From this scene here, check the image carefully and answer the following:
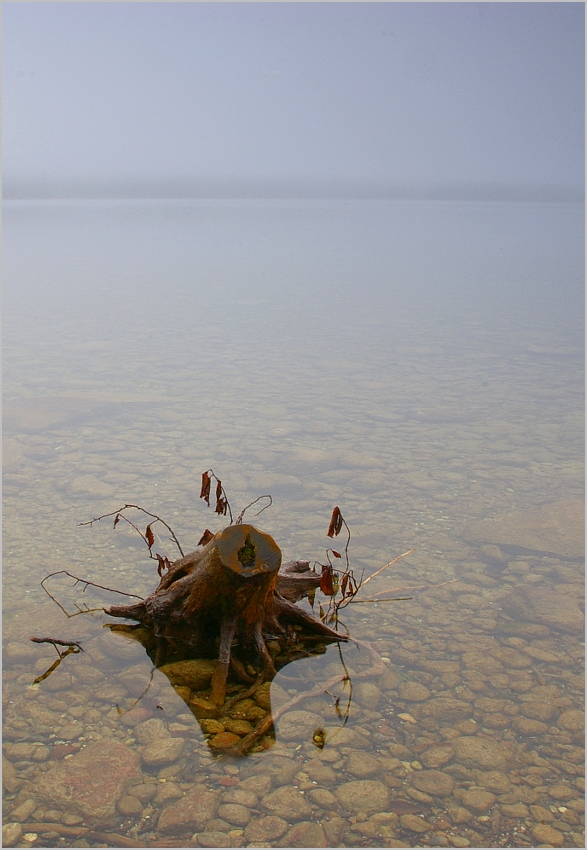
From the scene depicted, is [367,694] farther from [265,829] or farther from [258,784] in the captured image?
[265,829]

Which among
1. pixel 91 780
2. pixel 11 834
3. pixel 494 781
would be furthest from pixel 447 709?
pixel 11 834

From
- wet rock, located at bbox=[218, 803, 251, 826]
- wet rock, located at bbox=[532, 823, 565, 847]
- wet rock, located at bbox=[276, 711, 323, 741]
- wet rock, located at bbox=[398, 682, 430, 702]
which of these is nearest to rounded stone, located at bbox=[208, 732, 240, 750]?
wet rock, located at bbox=[276, 711, 323, 741]

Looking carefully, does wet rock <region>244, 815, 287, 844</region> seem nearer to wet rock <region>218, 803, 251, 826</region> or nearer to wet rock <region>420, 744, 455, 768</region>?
wet rock <region>218, 803, 251, 826</region>

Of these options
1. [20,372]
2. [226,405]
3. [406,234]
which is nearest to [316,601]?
[226,405]

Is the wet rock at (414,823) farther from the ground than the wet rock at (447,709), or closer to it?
closer to it

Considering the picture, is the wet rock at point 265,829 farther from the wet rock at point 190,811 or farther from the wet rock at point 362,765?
the wet rock at point 362,765

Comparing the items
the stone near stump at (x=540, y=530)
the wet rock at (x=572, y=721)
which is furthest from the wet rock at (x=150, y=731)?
the stone near stump at (x=540, y=530)

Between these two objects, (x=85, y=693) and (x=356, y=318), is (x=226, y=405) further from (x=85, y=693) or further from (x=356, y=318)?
(x=356, y=318)
